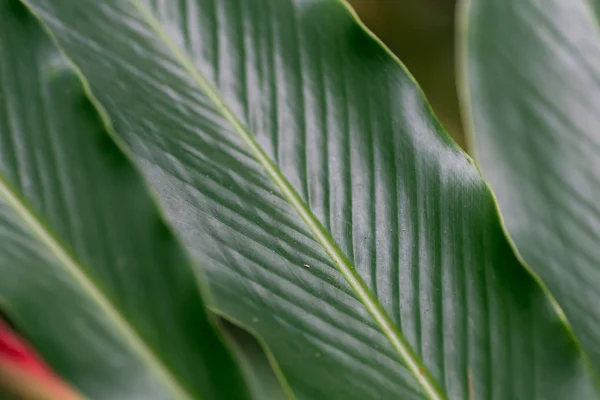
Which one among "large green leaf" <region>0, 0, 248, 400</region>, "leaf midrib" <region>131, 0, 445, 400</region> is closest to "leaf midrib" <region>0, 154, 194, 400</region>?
"large green leaf" <region>0, 0, 248, 400</region>

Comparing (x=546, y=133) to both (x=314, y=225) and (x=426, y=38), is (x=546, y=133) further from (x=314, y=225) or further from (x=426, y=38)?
(x=426, y=38)

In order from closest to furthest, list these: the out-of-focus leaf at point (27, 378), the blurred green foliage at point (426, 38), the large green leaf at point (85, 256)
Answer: the large green leaf at point (85, 256) → the out-of-focus leaf at point (27, 378) → the blurred green foliage at point (426, 38)

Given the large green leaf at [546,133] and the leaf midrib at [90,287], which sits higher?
the leaf midrib at [90,287]

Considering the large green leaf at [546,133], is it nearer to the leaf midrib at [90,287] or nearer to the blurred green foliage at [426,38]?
the leaf midrib at [90,287]

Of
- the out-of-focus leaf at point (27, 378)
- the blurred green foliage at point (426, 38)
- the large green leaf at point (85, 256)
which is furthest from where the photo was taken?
the blurred green foliage at point (426, 38)

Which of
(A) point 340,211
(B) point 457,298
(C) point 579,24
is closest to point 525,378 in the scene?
(B) point 457,298

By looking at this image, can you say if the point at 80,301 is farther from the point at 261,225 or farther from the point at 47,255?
the point at 261,225

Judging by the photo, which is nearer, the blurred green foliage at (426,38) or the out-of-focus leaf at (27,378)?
the out-of-focus leaf at (27,378)

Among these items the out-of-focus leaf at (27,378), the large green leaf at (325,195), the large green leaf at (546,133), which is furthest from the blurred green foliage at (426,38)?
the out-of-focus leaf at (27,378)

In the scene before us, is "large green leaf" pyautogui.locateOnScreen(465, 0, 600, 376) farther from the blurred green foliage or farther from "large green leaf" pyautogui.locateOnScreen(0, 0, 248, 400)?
the blurred green foliage
